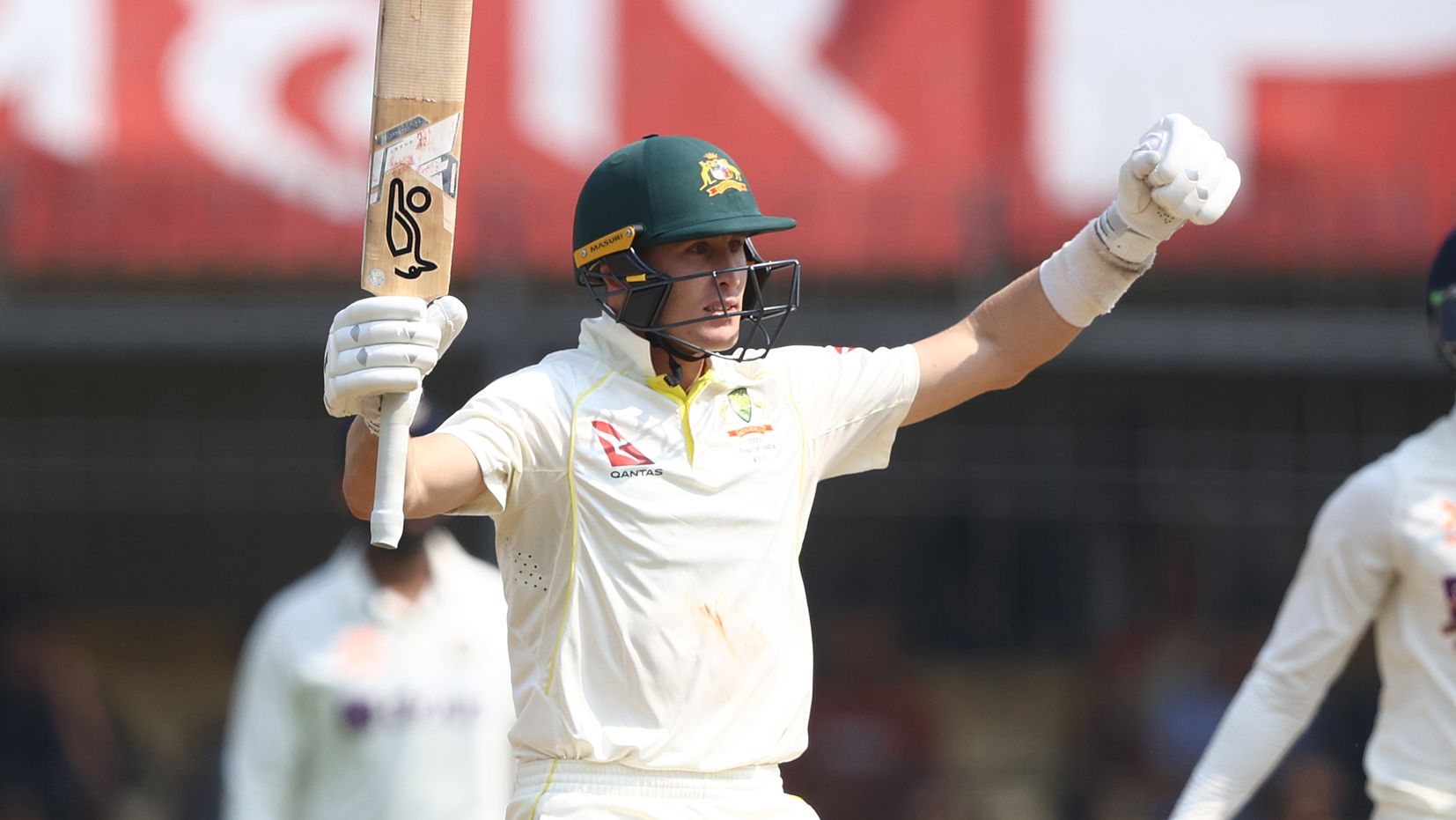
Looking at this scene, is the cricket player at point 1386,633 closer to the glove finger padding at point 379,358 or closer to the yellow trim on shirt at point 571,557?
the yellow trim on shirt at point 571,557

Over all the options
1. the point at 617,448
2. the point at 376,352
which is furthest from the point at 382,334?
the point at 617,448

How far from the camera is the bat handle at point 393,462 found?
2.88 meters

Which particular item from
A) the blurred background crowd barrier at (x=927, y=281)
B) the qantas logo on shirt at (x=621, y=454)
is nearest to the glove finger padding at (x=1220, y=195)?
the qantas logo on shirt at (x=621, y=454)

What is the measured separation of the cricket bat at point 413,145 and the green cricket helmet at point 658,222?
41 centimetres

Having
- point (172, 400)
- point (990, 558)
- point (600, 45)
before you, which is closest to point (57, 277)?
point (172, 400)

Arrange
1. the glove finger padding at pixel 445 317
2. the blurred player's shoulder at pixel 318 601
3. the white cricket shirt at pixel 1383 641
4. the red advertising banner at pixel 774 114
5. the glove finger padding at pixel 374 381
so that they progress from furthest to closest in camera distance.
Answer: the red advertising banner at pixel 774 114
the blurred player's shoulder at pixel 318 601
the white cricket shirt at pixel 1383 641
the glove finger padding at pixel 445 317
the glove finger padding at pixel 374 381

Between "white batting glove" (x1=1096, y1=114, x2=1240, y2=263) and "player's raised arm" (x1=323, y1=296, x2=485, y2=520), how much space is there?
1.15m

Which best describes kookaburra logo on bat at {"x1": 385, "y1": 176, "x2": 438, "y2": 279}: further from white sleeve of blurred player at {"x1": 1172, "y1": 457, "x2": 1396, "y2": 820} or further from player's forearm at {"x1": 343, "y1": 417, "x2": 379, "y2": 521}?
white sleeve of blurred player at {"x1": 1172, "y1": 457, "x2": 1396, "y2": 820}

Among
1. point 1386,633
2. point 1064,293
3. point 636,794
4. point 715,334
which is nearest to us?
point 636,794

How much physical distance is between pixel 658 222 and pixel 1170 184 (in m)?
0.83

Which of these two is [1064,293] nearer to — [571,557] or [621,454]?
[621,454]

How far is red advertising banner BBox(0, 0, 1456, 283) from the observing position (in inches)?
289

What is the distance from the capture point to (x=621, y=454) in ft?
10.8

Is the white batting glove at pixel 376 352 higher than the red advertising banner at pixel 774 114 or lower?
lower
